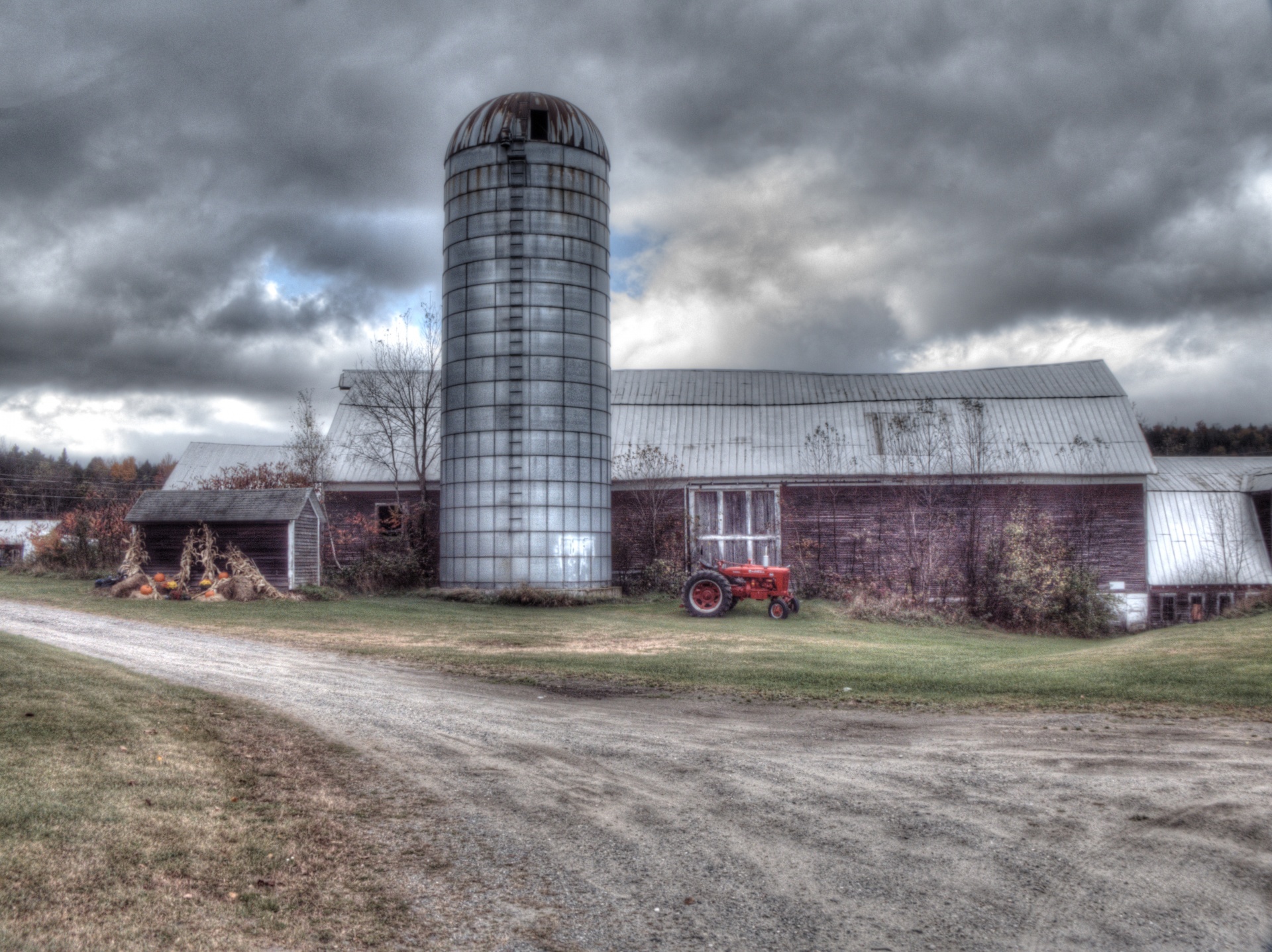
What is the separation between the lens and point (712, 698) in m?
10.4

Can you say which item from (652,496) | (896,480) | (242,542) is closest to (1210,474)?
(896,480)

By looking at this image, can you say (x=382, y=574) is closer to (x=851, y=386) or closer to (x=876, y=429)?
(x=876, y=429)

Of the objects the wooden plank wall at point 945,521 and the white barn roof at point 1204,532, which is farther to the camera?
the white barn roof at point 1204,532

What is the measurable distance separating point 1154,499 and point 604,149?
19.4 meters

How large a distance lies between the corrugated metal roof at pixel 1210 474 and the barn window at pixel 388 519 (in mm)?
22694

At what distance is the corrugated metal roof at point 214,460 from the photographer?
38438 mm

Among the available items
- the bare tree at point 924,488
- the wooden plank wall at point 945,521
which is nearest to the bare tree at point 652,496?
the wooden plank wall at point 945,521

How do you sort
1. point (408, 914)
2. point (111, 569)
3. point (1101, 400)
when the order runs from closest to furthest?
point (408, 914)
point (1101, 400)
point (111, 569)

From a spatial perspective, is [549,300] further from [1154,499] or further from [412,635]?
[1154,499]

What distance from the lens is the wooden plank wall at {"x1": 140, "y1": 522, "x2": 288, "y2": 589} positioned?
2475cm

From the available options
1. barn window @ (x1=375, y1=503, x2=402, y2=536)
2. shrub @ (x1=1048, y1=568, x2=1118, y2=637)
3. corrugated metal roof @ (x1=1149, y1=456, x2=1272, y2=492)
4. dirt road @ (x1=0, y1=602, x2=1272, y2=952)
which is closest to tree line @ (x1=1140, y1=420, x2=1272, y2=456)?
corrugated metal roof @ (x1=1149, y1=456, x2=1272, y2=492)

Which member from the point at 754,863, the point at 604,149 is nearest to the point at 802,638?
the point at 754,863

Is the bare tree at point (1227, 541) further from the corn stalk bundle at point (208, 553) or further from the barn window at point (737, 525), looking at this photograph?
the corn stalk bundle at point (208, 553)

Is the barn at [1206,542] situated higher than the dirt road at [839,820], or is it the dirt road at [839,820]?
the barn at [1206,542]
